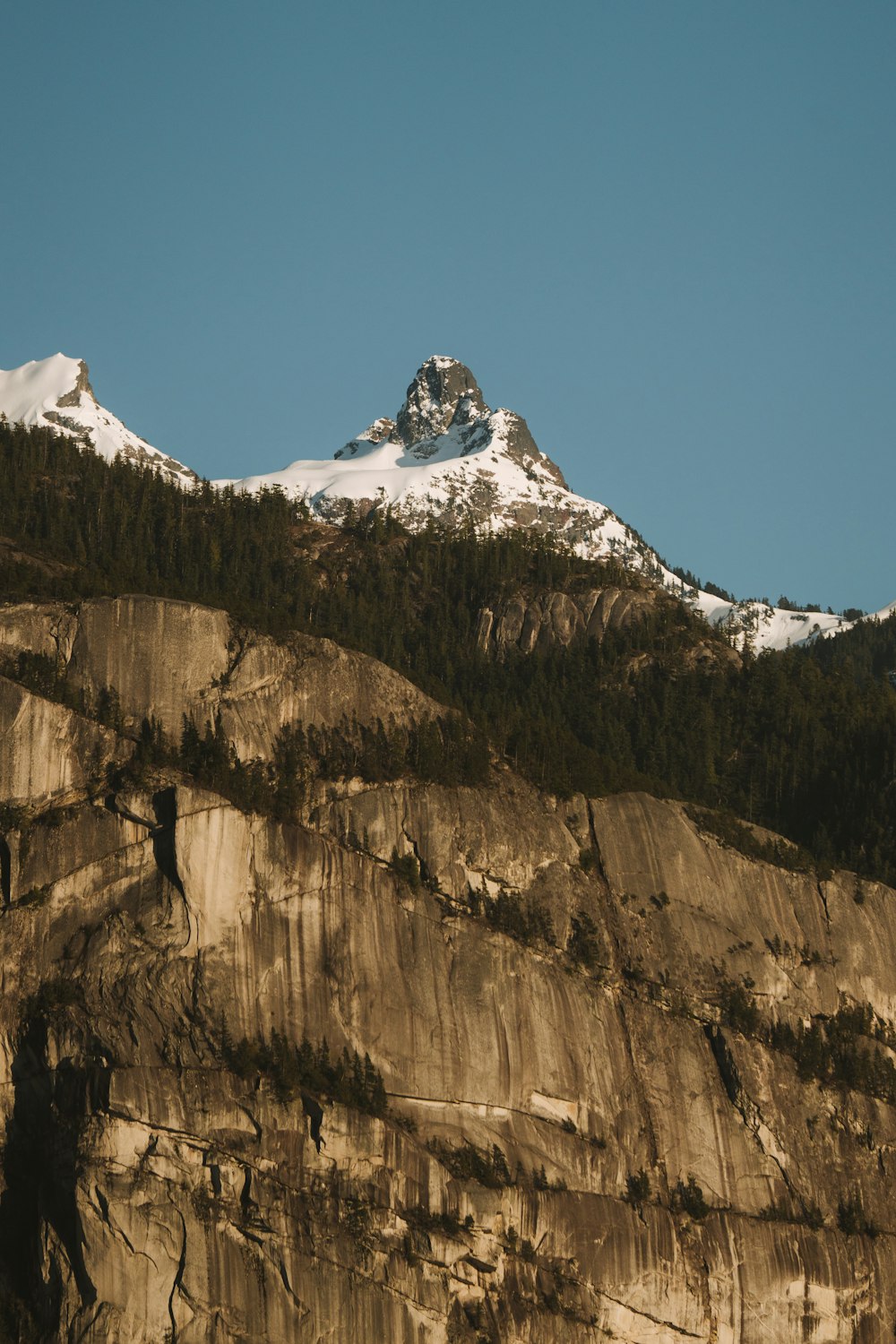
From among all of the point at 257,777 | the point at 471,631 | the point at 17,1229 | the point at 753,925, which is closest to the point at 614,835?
the point at 753,925

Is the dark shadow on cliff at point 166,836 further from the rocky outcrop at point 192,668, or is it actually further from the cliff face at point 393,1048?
the rocky outcrop at point 192,668

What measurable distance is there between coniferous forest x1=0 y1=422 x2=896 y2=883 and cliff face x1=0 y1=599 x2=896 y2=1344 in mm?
8277

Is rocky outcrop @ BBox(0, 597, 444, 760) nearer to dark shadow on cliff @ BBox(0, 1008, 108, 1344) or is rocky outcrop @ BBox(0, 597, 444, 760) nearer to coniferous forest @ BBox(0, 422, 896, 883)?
coniferous forest @ BBox(0, 422, 896, 883)

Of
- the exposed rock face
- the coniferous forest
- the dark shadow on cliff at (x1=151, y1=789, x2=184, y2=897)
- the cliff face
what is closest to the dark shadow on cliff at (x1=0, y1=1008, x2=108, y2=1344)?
the cliff face

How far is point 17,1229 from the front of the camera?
100562 mm

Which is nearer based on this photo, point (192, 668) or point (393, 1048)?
point (393, 1048)

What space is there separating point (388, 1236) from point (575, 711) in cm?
7454

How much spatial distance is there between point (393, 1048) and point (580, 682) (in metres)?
74.7

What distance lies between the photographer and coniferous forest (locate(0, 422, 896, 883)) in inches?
5531

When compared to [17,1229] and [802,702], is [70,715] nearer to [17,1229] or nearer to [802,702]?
[17,1229]

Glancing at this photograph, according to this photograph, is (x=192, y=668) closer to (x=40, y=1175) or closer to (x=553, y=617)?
(x=40, y=1175)

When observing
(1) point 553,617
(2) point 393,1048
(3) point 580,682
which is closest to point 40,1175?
(2) point 393,1048

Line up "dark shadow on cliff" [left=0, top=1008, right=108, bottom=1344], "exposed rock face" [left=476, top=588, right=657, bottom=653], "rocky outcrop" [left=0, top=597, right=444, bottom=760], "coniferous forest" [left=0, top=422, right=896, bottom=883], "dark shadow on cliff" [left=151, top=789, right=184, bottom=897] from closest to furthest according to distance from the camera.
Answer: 1. "dark shadow on cliff" [left=0, top=1008, right=108, bottom=1344]
2. "dark shadow on cliff" [left=151, top=789, right=184, bottom=897]
3. "rocky outcrop" [left=0, top=597, right=444, bottom=760]
4. "coniferous forest" [left=0, top=422, right=896, bottom=883]
5. "exposed rock face" [left=476, top=588, right=657, bottom=653]

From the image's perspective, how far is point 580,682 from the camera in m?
180
